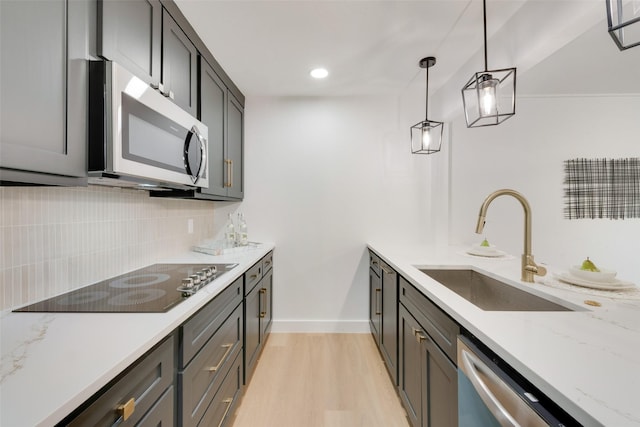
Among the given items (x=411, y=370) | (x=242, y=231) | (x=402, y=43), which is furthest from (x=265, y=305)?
(x=402, y=43)

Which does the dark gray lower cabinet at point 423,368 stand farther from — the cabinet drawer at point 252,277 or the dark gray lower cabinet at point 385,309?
the cabinet drawer at point 252,277

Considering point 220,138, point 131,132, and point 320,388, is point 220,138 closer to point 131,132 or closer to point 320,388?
point 131,132

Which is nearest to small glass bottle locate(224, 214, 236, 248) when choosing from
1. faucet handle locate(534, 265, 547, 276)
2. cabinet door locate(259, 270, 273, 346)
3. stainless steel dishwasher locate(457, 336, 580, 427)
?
cabinet door locate(259, 270, 273, 346)

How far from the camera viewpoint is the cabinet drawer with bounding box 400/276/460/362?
97 centimetres

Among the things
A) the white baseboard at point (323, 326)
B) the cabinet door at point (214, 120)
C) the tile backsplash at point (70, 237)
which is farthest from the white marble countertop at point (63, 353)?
the white baseboard at point (323, 326)

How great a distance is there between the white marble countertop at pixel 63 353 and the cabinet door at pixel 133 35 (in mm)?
903

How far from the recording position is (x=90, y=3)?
90 cm

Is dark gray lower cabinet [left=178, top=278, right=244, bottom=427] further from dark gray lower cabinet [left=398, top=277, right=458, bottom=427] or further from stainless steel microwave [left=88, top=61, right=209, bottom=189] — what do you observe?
dark gray lower cabinet [left=398, top=277, right=458, bottom=427]

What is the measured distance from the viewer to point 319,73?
229 centimetres

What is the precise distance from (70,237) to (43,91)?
27.6 inches

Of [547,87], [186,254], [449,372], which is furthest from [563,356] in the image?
[547,87]

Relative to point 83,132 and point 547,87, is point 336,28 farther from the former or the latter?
point 547,87

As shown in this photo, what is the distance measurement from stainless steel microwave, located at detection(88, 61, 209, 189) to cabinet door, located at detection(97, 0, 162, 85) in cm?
10

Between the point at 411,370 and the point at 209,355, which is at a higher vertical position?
the point at 209,355
